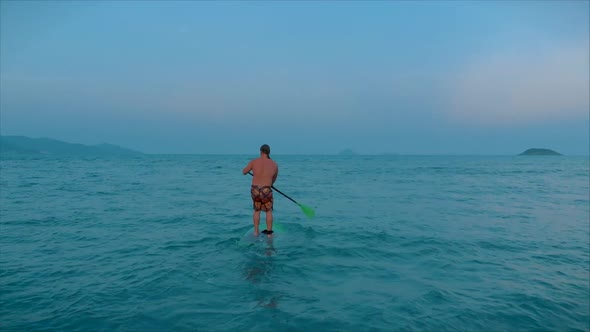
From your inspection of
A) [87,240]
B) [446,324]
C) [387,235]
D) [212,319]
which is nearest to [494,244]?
[387,235]

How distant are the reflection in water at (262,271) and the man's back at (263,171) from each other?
1.69m

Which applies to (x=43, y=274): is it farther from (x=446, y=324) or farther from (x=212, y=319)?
(x=446, y=324)

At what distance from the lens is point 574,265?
304 inches

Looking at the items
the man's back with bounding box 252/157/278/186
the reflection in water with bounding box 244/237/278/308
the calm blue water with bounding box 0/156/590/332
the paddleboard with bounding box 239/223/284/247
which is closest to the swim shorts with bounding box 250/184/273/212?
the man's back with bounding box 252/157/278/186

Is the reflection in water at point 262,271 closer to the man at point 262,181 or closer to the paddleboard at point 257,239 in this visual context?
the paddleboard at point 257,239

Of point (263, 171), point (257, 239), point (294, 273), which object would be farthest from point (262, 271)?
point (263, 171)

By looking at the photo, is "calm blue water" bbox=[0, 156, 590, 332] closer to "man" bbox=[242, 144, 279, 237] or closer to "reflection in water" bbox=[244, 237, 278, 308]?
"reflection in water" bbox=[244, 237, 278, 308]

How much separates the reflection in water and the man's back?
1.69 metres

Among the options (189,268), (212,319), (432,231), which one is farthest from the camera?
(432,231)

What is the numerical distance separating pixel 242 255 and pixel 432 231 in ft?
22.2

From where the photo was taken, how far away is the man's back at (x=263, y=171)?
9.59m

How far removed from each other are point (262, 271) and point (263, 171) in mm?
3434

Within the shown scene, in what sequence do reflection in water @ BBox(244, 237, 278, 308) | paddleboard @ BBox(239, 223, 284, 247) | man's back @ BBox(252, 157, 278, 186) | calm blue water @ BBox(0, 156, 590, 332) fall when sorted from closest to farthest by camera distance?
1. calm blue water @ BBox(0, 156, 590, 332)
2. reflection in water @ BBox(244, 237, 278, 308)
3. paddleboard @ BBox(239, 223, 284, 247)
4. man's back @ BBox(252, 157, 278, 186)

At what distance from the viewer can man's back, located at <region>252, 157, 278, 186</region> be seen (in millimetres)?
9586
